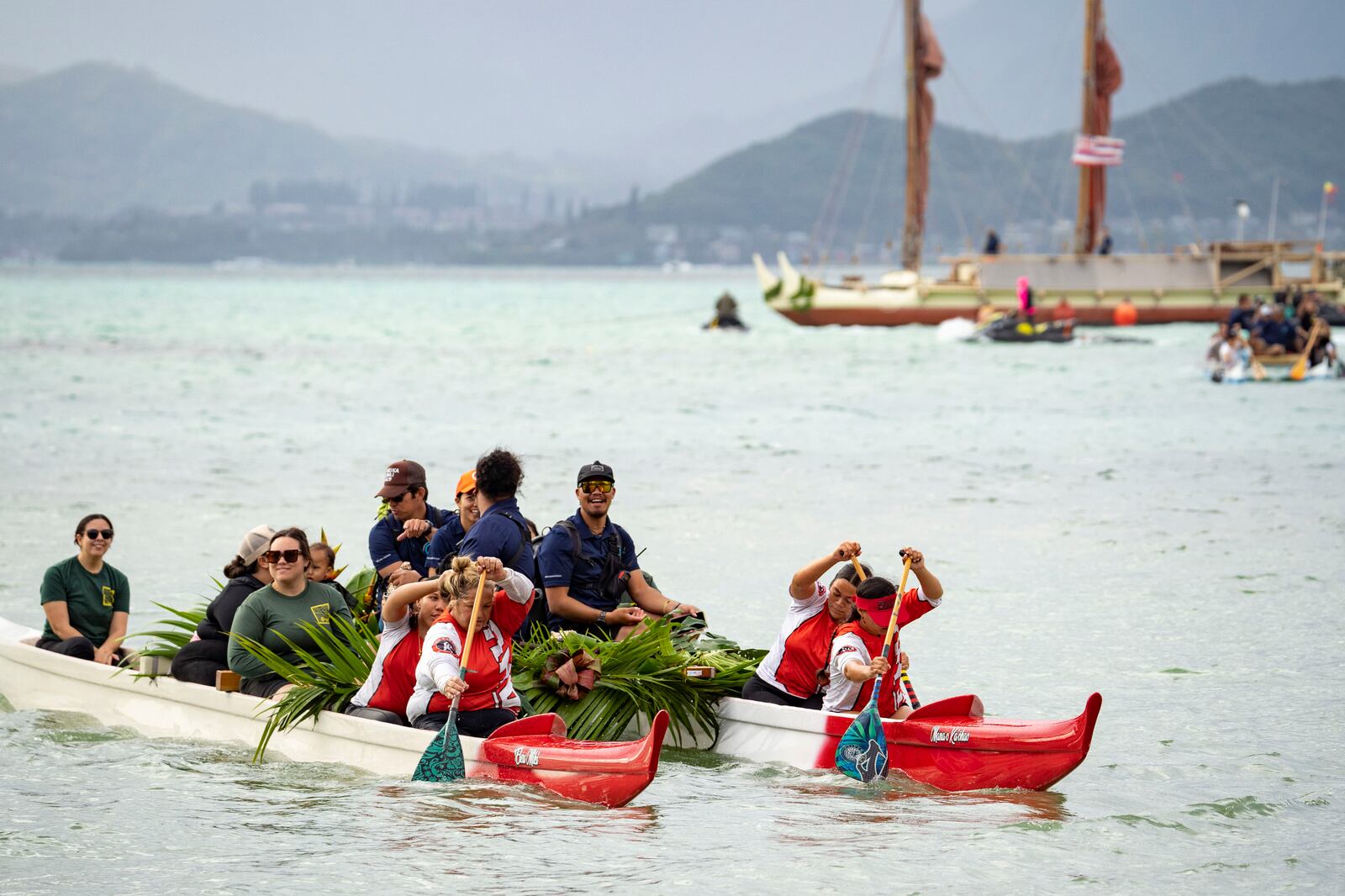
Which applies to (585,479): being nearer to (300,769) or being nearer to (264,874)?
(300,769)

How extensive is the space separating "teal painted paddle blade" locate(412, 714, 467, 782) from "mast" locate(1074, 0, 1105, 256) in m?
59.3

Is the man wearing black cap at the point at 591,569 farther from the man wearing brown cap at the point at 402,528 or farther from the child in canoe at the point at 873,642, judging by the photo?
the child in canoe at the point at 873,642

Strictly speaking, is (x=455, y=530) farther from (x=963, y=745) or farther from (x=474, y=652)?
(x=963, y=745)

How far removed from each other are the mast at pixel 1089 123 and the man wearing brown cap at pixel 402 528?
57294 millimetres

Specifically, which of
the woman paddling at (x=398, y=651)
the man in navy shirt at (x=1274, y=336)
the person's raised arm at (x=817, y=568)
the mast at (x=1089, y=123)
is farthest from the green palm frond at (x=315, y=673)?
the mast at (x=1089, y=123)

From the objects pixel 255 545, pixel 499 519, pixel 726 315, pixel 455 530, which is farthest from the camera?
pixel 726 315

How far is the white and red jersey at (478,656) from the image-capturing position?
888 cm

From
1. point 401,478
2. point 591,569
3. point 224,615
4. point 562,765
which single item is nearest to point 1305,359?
point 591,569

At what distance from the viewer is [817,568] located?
30.2ft

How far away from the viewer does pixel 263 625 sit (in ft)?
32.3

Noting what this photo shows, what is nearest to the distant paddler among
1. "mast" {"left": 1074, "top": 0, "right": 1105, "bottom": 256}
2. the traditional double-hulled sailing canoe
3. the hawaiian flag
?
the traditional double-hulled sailing canoe

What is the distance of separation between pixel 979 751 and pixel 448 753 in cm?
292

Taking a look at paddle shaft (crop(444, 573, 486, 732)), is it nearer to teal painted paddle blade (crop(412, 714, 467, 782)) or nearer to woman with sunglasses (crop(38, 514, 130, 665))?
teal painted paddle blade (crop(412, 714, 467, 782))

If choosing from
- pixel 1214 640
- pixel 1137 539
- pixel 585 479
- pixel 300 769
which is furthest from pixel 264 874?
pixel 1137 539
